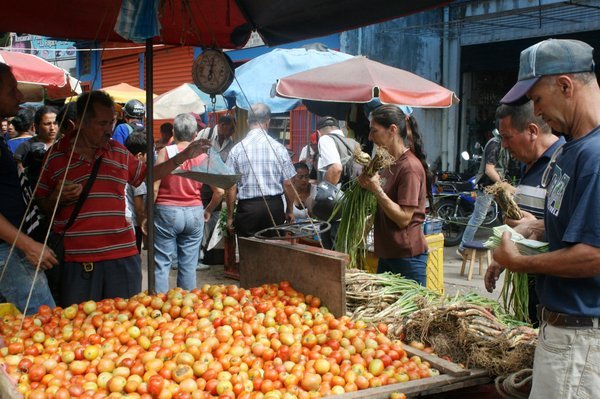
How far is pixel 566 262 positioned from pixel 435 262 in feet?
13.7

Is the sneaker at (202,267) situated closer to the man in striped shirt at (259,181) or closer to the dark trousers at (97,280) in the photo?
the man in striped shirt at (259,181)

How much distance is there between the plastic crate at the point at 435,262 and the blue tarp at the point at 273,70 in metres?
3.91

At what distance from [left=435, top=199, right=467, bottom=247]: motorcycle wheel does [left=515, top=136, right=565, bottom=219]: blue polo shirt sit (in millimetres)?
6809

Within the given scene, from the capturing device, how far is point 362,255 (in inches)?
187

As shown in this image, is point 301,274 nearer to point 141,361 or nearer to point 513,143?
point 141,361

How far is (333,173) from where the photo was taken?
21.7 feet

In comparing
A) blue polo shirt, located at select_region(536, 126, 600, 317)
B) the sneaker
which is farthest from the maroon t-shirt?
the sneaker

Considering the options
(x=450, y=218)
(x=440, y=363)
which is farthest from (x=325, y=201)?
(x=450, y=218)

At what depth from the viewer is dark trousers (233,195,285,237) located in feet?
20.5

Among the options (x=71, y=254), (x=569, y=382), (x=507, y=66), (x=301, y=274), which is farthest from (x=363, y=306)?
(x=507, y=66)

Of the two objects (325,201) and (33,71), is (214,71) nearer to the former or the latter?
(325,201)

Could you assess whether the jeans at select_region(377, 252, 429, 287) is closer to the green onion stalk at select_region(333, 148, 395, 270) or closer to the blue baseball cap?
the green onion stalk at select_region(333, 148, 395, 270)

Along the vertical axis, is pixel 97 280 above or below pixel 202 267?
above

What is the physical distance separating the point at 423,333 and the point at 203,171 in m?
1.66
